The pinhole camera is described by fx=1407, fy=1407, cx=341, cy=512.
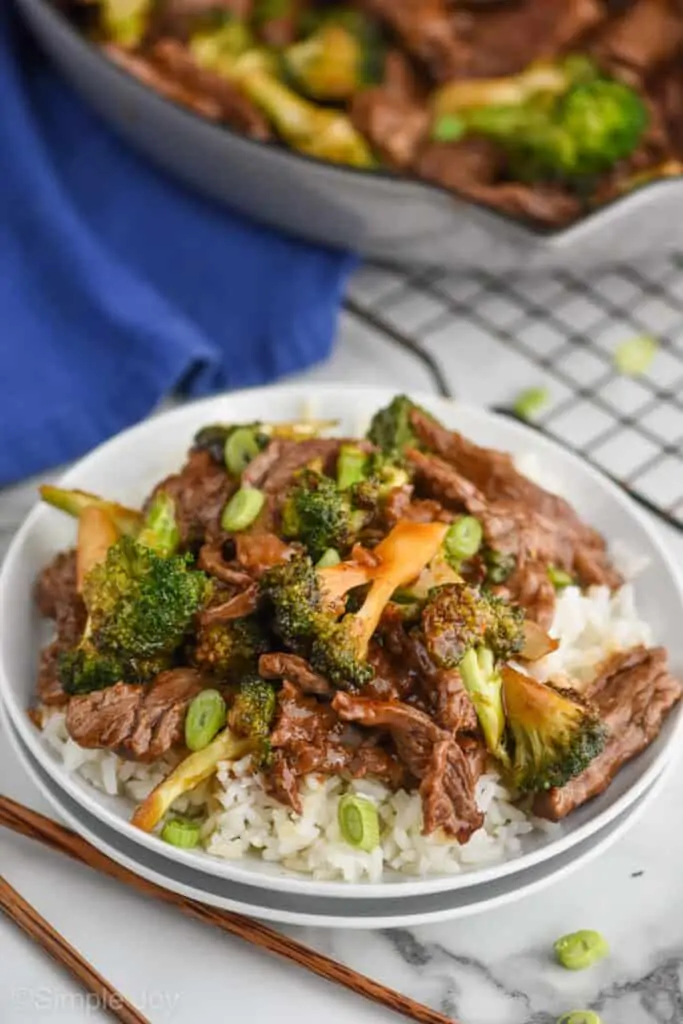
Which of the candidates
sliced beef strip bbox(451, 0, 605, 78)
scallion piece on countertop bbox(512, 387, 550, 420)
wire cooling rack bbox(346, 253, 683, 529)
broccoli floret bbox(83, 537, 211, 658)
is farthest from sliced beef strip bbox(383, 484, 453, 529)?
sliced beef strip bbox(451, 0, 605, 78)

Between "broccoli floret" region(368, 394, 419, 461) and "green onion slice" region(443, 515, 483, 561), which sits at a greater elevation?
"broccoli floret" region(368, 394, 419, 461)

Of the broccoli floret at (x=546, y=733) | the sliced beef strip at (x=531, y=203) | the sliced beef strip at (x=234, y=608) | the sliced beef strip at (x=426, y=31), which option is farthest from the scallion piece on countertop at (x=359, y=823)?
the sliced beef strip at (x=426, y=31)

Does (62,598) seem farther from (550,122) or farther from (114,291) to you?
(550,122)

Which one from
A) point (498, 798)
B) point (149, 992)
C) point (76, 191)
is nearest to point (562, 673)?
point (498, 798)

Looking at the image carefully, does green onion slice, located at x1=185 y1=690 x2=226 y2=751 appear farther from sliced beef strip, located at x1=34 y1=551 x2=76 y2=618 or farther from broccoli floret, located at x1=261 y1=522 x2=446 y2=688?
sliced beef strip, located at x1=34 y1=551 x2=76 y2=618

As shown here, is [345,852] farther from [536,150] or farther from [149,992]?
[536,150]

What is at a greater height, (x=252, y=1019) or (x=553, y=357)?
(x=252, y=1019)
